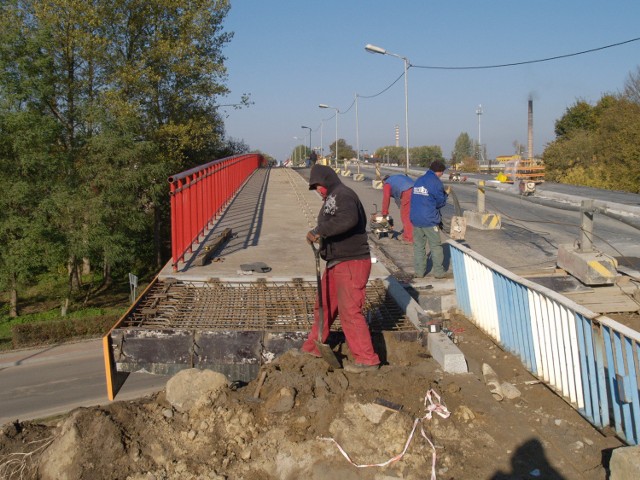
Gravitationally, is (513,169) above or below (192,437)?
above

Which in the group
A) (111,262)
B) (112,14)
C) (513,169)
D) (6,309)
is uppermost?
(112,14)

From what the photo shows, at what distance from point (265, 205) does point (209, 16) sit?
17.0m

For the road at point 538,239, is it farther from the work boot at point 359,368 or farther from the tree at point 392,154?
the tree at point 392,154

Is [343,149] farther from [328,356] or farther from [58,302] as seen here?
[328,356]

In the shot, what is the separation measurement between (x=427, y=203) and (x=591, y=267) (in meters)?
2.15

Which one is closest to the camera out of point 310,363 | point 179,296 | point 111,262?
point 310,363

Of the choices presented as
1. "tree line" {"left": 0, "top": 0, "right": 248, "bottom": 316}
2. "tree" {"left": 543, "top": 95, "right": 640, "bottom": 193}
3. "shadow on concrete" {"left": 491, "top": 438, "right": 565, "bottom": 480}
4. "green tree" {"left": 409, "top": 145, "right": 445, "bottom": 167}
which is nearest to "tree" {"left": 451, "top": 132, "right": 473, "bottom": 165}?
"green tree" {"left": 409, "top": 145, "right": 445, "bottom": 167}

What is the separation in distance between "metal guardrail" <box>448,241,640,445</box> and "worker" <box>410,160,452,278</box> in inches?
54.6

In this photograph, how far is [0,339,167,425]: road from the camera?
15508 millimetres

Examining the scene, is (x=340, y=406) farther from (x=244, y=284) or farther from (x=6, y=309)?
(x=6, y=309)

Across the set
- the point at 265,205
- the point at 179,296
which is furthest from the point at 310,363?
the point at 265,205

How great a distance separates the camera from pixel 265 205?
56.9 ft

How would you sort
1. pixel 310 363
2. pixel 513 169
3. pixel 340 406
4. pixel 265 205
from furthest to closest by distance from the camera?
pixel 513 169, pixel 265 205, pixel 310 363, pixel 340 406

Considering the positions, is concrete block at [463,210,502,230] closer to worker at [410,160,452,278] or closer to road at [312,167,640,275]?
road at [312,167,640,275]
